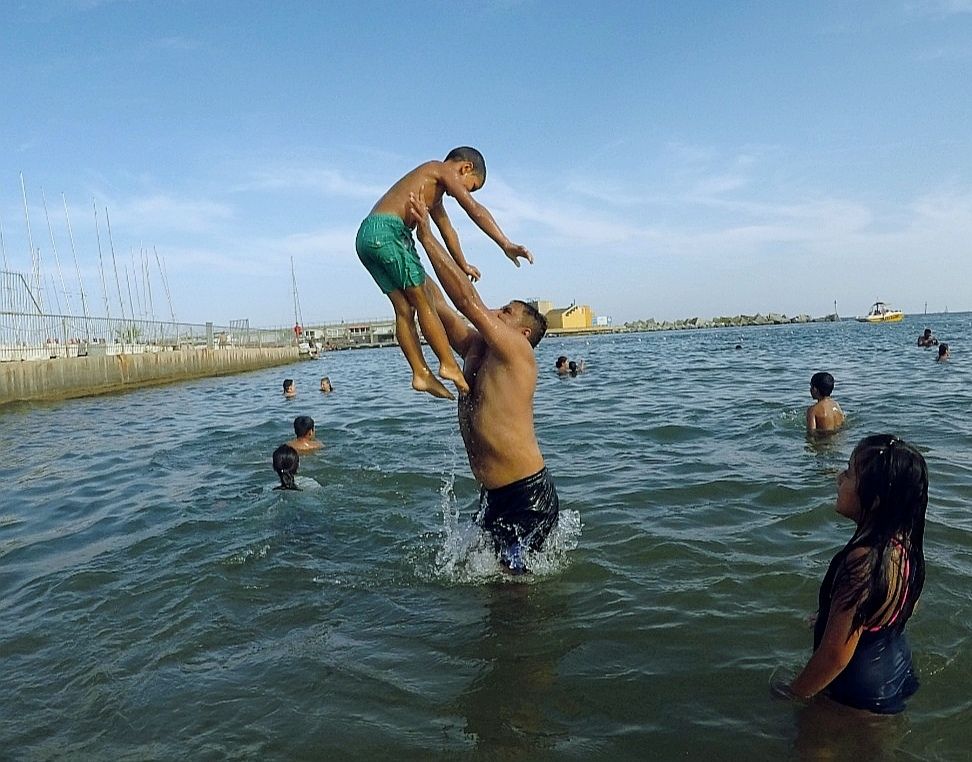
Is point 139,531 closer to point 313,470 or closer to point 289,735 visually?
point 313,470

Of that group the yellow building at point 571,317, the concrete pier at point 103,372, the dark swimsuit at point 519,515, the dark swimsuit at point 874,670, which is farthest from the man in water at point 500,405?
the yellow building at point 571,317

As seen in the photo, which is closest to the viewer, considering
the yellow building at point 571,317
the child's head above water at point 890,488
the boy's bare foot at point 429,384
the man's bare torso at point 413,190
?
the child's head above water at point 890,488

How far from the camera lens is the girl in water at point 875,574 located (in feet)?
8.93

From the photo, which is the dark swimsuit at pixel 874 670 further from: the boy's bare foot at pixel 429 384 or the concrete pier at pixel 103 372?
the concrete pier at pixel 103 372

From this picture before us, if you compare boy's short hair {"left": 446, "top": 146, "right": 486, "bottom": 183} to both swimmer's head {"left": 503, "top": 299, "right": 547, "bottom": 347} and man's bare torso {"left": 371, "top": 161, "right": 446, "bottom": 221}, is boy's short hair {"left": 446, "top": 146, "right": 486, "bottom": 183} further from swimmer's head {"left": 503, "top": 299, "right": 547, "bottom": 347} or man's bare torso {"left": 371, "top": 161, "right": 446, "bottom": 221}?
swimmer's head {"left": 503, "top": 299, "right": 547, "bottom": 347}

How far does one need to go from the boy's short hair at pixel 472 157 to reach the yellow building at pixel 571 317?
104 metres

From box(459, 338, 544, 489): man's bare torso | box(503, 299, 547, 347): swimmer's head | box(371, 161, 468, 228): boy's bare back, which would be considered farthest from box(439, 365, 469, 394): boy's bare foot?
box(371, 161, 468, 228): boy's bare back

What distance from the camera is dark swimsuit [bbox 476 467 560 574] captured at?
4805mm

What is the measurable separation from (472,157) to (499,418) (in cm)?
166

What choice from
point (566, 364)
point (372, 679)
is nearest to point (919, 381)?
point (566, 364)

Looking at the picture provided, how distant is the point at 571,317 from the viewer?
114 m

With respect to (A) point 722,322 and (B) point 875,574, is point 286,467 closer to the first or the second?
(B) point 875,574

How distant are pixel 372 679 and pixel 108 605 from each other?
2385 millimetres

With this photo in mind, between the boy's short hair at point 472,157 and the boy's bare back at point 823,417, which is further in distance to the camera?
the boy's bare back at point 823,417
